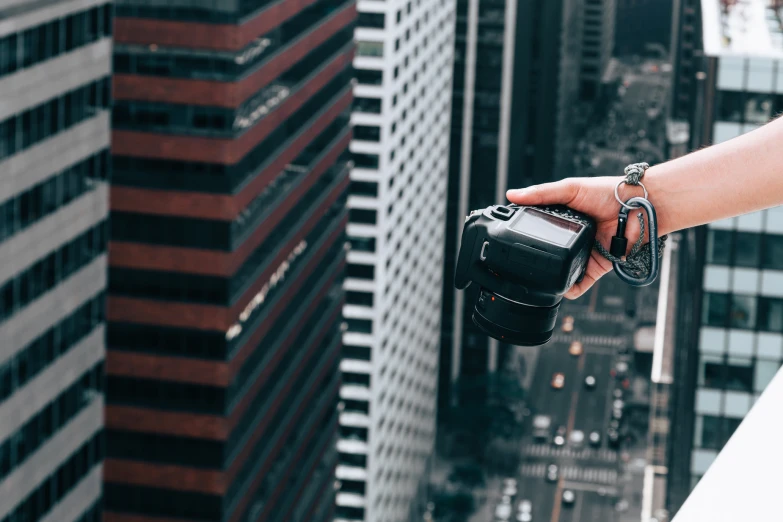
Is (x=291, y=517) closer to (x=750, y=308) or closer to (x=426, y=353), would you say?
(x=750, y=308)

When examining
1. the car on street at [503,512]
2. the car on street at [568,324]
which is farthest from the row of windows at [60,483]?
the car on street at [568,324]

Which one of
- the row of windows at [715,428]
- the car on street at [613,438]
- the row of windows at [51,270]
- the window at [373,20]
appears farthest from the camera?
the car on street at [613,438]

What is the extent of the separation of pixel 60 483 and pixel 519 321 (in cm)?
3624

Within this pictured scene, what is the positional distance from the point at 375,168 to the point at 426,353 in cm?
3369

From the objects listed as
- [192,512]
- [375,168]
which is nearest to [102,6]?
[192,512]

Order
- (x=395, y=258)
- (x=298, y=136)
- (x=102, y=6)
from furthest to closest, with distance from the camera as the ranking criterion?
(x=395, y=258) → (x=298, y=136) → (x=102, y=6)

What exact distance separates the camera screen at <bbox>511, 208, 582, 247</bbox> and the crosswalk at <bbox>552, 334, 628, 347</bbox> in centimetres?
17187

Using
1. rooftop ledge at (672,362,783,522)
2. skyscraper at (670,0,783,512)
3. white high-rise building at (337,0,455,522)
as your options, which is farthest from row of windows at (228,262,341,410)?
rooftop ledge at (672,362,783,522)

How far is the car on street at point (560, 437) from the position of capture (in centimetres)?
14938

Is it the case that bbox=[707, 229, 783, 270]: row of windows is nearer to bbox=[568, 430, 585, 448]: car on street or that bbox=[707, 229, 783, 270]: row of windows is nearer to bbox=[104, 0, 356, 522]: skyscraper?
bbox=[104, 0, 356, 522]: skyscraper

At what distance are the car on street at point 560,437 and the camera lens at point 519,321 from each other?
14188 centimetres

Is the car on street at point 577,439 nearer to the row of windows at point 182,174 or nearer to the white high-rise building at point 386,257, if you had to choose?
the white high-rise building at point 386,257

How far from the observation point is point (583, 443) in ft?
493

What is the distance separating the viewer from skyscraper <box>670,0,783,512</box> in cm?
5119
